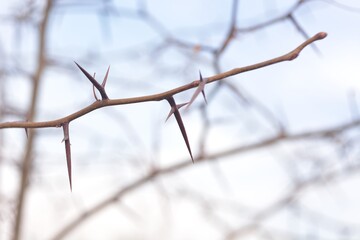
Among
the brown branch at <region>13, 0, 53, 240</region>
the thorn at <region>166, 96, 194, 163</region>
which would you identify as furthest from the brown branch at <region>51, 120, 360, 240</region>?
the thorn at <region>166, 96, 194, 163</region>

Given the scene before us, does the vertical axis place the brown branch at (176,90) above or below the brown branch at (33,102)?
above

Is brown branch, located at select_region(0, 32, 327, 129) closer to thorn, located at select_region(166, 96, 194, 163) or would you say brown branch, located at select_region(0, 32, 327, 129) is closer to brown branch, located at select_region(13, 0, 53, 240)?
thorn, located at select_region(166, 96, 194, 163)

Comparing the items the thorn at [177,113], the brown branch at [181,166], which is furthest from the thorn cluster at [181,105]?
the brown branch at [181,166]

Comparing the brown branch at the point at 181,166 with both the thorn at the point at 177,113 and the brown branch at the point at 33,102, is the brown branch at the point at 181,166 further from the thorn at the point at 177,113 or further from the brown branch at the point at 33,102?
the thorn at the point at 177,113

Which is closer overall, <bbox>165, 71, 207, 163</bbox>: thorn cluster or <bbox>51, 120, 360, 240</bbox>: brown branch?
<bbox>165, 71, 207, 163</bbox>: thorn cluster

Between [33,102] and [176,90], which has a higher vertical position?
[176,90]

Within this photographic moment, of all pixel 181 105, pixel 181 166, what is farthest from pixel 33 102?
pixel 181 105

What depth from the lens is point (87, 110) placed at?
492 mm

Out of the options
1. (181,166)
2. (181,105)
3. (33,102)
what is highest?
(181,105)

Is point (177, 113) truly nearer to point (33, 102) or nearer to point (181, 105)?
point (181, 105)

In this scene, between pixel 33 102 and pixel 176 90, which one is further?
pixel 33 102

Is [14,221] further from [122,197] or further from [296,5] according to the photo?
[296,5]

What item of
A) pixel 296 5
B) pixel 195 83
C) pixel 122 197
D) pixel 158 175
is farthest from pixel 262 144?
pixel 195 83

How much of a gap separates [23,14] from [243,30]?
125cm
